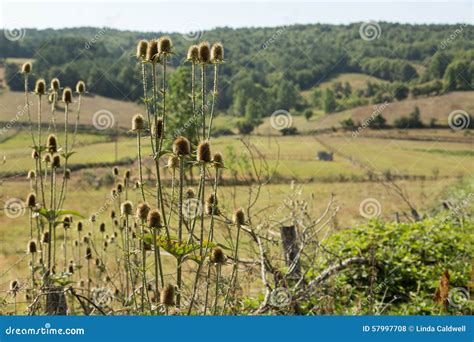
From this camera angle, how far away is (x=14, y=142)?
34469 mm

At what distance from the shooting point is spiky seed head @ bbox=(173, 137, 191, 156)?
2.53 metres

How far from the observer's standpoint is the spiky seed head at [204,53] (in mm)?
2865

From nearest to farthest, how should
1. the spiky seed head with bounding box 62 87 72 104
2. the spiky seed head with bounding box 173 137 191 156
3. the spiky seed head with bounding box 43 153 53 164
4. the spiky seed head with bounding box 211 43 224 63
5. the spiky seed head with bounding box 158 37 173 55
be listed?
the spiky seed head with bounding box 173 137 191 156, the spiky seed head with bounding box 158 37 173 55, the spiky seed head with bounding box 211 43 224 63, the spiky seed head with bounding box 43 153 53 164, the spiky seed head with bounding box 62 87 72 104

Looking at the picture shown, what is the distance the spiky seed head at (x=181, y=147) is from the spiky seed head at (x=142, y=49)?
57cm

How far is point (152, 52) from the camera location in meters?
2.69

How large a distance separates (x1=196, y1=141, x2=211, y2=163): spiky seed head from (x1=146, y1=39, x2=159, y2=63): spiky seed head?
50 centimetres

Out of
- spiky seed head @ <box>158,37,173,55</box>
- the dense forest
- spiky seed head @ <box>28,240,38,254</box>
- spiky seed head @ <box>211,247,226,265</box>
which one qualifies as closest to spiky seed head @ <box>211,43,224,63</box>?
spiky seed head @ <box>158,37,173,55</box>

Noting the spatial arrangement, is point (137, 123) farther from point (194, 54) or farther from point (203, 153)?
point (203, 153)

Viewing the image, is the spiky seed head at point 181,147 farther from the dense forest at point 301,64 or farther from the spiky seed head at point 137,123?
the dense forest at point 301,64

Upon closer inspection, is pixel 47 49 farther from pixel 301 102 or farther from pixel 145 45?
pixel 145 45

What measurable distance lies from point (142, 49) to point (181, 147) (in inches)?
26.9

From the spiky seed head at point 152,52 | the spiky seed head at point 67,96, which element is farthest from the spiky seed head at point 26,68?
the spiky seed head at point 152,52

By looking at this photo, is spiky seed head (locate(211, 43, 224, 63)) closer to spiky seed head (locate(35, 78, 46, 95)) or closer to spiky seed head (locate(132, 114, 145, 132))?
spiky seed head (locate(132, 114, 145, 132))

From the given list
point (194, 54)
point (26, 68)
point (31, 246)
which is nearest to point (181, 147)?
point (194, 54)
